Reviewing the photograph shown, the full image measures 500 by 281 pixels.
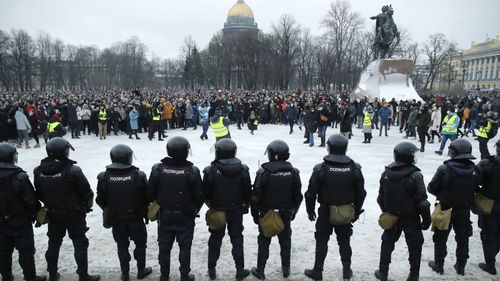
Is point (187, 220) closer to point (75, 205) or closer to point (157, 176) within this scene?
point (157, 176)

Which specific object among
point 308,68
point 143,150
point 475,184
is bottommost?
point 143,150

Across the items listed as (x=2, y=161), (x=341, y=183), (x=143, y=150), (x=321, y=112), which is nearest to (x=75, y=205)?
(x=2, y=161)

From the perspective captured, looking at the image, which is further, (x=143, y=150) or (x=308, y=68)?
(x=308, y=68)

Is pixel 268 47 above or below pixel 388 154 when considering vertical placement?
above

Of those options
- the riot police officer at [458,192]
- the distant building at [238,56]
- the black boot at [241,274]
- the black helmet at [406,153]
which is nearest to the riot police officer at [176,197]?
the black boot at [241,274]

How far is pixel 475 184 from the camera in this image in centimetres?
471

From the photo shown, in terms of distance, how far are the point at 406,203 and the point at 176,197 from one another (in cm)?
267

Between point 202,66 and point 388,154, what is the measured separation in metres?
65.7

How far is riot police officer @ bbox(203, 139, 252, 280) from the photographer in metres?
4.50

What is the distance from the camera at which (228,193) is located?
4508 millimetres

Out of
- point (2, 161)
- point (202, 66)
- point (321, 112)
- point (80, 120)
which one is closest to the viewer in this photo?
point (2, 161)

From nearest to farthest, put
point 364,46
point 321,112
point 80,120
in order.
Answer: point 321,112, point 80,120, point 364,46

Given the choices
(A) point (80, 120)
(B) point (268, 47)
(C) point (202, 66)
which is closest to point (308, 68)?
(B) point (268, 47)

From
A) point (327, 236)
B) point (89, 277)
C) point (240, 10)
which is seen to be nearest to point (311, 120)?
point (327, 236)
